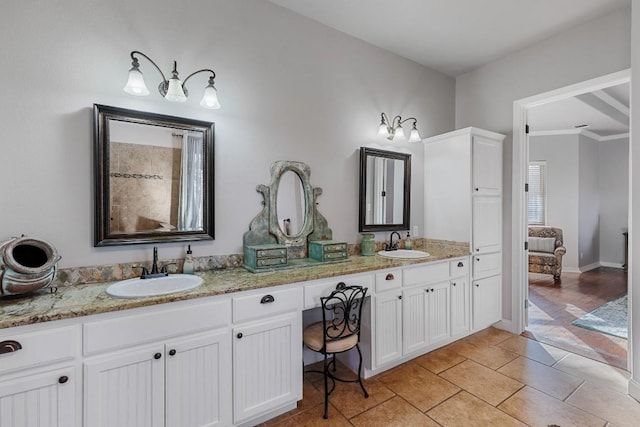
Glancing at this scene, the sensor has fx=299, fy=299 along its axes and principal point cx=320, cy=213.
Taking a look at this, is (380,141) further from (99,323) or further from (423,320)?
(99,323)

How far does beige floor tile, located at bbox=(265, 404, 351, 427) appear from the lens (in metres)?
1.87

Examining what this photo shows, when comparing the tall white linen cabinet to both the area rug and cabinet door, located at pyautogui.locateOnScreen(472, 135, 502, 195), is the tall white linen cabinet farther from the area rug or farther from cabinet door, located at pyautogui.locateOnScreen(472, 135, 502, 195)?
the area rug

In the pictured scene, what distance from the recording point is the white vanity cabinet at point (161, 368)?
140cm

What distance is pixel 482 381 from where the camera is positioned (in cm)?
231

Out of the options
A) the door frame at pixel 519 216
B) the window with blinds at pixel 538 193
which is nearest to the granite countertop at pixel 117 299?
the door frame at pixel 519 216

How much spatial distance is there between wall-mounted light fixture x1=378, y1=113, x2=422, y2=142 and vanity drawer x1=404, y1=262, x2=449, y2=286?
4.37 feet

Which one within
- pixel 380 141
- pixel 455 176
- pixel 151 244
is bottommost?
pixel 151 244

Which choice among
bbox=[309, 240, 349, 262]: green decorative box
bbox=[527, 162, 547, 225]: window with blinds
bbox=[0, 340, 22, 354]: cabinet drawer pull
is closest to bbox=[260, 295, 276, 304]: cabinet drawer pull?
bbox=[309, 240, 349, 262]: green decorative box

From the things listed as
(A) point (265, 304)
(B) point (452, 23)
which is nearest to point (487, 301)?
(A) point (265, 304)

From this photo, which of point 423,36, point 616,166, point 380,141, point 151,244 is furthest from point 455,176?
point 616,166

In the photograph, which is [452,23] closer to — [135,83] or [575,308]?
[135,83]

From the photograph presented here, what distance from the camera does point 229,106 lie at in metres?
2.26

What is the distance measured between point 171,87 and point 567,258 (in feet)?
24.5

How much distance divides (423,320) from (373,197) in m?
1.22
